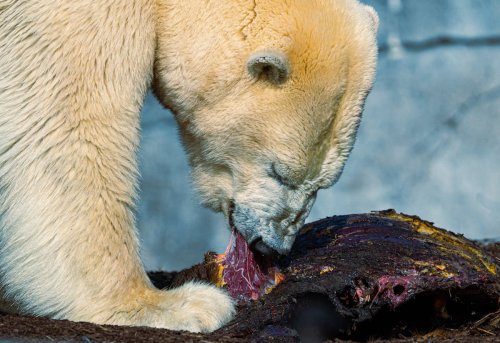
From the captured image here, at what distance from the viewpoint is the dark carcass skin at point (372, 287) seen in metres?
3.13

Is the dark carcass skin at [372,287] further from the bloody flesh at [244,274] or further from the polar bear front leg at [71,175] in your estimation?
the polar bear front leg at [71,175]

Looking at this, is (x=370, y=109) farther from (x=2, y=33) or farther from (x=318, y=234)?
(x=2, y=33)

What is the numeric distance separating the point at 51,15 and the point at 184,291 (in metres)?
1.01

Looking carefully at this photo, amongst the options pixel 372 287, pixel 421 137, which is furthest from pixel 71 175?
pixel 421 137

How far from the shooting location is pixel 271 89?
10.6 feet

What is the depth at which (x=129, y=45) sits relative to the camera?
123 inches

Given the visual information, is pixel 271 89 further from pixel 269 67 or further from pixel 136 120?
pixel 136 120

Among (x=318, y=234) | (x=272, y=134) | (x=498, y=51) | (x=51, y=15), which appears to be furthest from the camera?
(x=498, y=51)

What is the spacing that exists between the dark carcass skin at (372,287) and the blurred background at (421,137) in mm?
3985

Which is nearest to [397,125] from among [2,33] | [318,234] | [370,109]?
[370,109]

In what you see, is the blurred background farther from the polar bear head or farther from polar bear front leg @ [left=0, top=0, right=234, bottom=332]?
polar bear front leg @ [left=0, top=0, right=234, bottom=332]

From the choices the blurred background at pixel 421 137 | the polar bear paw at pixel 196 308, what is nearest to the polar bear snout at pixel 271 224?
the polar bear paw at pixel 196 308

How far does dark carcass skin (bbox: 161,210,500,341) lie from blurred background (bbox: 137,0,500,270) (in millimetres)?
3985

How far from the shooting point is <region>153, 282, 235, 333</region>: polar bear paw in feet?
9.68
